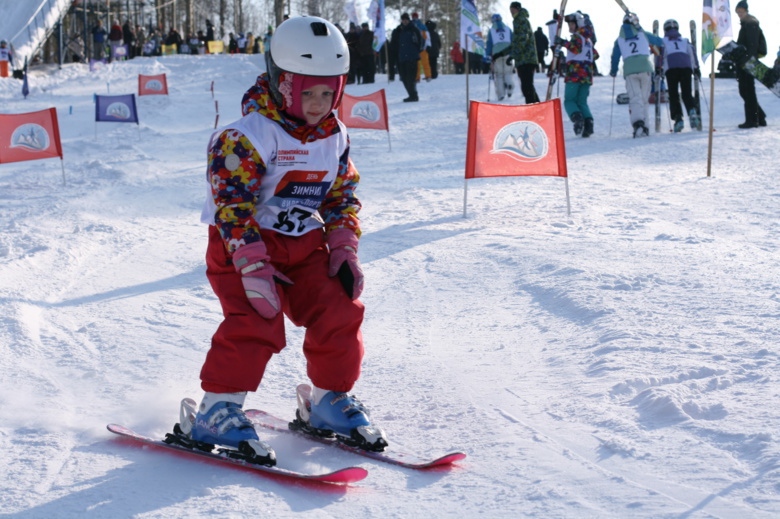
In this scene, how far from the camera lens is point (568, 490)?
263 cm

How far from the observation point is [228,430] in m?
2.92

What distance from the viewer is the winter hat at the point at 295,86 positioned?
2.93m

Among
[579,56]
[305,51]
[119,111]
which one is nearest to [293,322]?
[305,51]

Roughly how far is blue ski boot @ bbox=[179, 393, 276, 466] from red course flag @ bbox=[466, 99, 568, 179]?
494 cm

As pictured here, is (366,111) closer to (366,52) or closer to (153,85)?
(153,85)

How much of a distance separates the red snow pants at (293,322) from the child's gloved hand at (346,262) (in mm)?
30

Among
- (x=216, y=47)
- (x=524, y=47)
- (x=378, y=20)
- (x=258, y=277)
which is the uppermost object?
(x=216, y=47)

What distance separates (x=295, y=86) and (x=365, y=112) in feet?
31.0

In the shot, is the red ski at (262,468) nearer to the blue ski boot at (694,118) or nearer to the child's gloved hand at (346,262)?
the child's gloved hand at (346,262)

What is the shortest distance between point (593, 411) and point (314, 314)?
1.18m

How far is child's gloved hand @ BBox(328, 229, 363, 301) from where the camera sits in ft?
10.2

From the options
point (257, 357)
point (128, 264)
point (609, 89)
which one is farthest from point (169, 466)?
point (609, 89)

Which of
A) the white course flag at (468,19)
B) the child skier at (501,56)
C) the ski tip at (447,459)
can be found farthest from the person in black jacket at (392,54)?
the ski tip at (447,459)

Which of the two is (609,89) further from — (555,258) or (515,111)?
(555,258)
